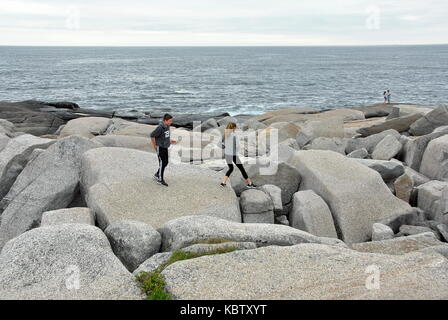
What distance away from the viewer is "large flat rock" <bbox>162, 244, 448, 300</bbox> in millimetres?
6562

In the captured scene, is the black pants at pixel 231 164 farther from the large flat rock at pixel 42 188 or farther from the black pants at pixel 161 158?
the large flat rock at pixel 42 188

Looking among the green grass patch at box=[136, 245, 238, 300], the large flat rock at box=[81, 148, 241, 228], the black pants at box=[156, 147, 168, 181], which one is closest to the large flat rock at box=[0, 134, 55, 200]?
the large flat rock at box=[81, 148, 241, 228]

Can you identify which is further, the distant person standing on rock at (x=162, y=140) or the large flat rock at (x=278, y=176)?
the large flat rock at (x=278, y=176)

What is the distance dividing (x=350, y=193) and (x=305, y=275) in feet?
19.6

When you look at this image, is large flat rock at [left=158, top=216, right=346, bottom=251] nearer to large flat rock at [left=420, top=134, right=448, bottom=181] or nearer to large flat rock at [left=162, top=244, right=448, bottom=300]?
large flat rock at [left=162, top=244, right=448, bottom=300]

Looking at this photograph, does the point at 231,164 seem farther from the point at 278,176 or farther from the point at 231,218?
the point at 231,218

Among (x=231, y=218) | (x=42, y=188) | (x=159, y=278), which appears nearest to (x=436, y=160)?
(x=231, y=218)

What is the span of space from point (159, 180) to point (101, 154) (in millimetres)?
2178

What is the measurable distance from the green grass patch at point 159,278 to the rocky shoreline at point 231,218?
0.06 meters

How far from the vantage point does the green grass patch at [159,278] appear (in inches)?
262

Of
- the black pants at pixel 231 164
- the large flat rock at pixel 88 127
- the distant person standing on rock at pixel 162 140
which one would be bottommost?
the large flat rock at pixel 88 127

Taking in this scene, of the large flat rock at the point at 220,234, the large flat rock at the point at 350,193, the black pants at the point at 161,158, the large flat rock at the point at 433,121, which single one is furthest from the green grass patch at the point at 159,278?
the large flat rock at the point at 433,121

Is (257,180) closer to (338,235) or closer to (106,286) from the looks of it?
(338,235)
